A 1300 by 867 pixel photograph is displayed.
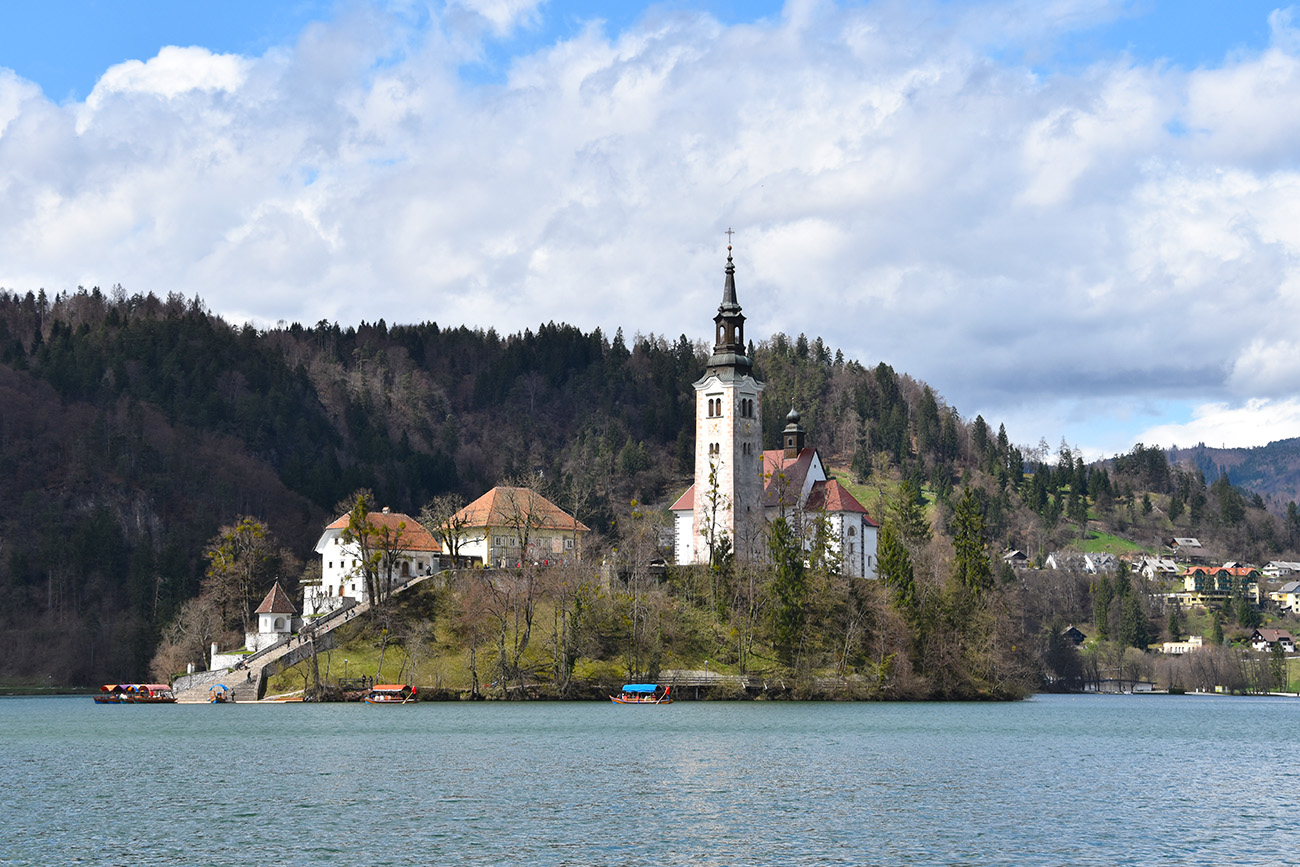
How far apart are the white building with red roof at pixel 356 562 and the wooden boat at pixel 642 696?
25.3 meters

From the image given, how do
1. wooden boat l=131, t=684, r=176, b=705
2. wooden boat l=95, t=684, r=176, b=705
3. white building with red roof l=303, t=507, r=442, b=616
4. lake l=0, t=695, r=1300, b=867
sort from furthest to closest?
1. white building with red roof l=303, t=507, r=442, b=616
2. wooden boat l=95, t=684, r=176, b=705
3. wooden boat l=131, t=684, r=176, b=705
4. lake l=0, t=695, r=1300, b=867

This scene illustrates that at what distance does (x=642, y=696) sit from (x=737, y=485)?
94.9ft

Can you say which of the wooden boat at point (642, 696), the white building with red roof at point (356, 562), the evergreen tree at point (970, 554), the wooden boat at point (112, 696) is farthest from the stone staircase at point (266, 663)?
the evergreen tree at point (970, 554)

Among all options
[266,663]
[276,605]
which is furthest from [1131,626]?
[266,663]

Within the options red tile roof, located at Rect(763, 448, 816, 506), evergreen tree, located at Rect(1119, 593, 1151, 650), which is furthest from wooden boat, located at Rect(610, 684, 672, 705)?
evergreen tree, located at Rect(1119, 593, 1151, 650)

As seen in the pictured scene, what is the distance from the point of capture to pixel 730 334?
126875 mm

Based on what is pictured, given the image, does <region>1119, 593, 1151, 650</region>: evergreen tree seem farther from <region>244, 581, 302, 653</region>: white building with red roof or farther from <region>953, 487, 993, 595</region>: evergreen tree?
<region>244, 581, 302, 653</region>: white building with red roof

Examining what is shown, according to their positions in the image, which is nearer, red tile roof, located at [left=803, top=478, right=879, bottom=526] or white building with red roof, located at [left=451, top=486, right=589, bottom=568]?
white building with red roof, located at [left=451, top=486, right=589, bottom=568]

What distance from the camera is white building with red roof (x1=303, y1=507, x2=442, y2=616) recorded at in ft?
385

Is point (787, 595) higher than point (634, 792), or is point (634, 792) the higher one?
point (787, 595)

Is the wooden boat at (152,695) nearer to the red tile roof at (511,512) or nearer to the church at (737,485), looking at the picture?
the red tile roof at (511,512)

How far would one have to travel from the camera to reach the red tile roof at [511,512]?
124000 mm

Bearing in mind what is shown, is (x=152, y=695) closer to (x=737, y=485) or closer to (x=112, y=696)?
(x=112, y=696)

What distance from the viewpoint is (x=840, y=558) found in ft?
381
